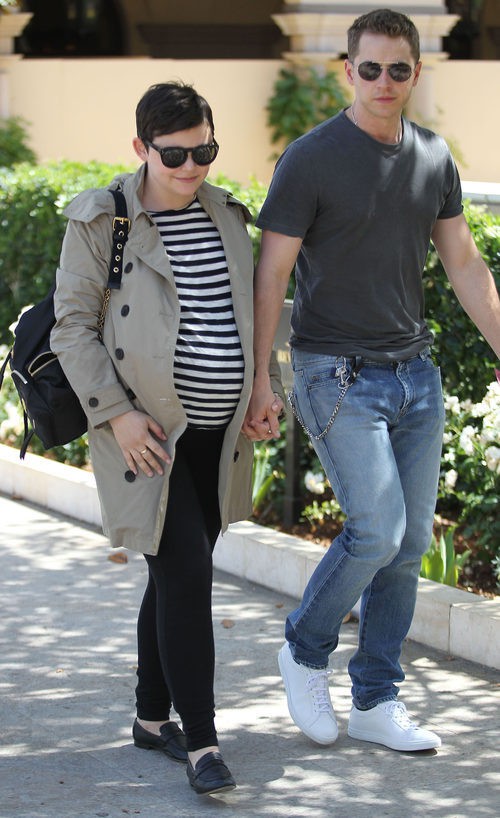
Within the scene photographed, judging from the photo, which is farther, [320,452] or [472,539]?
[472,539]

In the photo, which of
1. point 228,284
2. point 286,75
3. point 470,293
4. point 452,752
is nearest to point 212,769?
point 452,752

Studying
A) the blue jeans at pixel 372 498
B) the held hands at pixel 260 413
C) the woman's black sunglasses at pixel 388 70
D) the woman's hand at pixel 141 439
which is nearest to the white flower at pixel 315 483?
the blue jeans at pixel 372 498

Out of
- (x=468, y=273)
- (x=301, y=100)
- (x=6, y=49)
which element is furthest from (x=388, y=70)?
(x=6, y=49)

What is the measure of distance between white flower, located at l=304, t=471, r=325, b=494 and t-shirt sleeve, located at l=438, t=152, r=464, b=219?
231 centimetres

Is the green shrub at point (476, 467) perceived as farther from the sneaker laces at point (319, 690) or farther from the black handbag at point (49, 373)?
the black handbag at point (49, 373)

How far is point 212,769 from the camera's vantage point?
3.74m

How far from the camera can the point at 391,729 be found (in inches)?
162

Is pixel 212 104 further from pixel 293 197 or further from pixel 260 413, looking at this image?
pixel 260 413

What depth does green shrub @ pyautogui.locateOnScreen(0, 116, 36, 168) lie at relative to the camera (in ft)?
47.5

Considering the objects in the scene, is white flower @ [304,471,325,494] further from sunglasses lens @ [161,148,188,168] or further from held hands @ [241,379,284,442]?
sunglasses lens @ [161,148,188,168]

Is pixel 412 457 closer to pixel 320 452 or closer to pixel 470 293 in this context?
pixel 320 452

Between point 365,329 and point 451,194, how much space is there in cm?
50

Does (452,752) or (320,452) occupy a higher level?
(320,452)

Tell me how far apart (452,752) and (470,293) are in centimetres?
137
